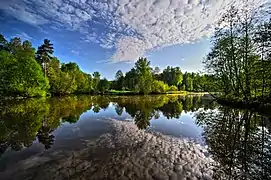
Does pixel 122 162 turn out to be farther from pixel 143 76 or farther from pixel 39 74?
pixel 143 76

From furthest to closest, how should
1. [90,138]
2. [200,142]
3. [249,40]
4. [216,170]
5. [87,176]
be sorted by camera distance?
[249,40]
[90,138]
[200,142]
[216,170]
[87,176]

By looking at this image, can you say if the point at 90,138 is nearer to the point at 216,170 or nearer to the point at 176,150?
the point at 176,150

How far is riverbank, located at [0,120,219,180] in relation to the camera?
515 centimetres

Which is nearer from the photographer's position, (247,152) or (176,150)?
(247,152)

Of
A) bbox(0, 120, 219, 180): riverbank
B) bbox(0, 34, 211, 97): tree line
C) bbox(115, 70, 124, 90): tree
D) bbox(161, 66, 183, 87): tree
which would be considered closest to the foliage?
bbox(0, 34, 211, 97): tree line

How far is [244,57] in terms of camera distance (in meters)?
24.8

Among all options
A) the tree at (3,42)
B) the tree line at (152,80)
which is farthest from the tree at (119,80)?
the tree at (3,42)

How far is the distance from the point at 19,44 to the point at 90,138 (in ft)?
181

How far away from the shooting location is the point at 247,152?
7.07 meters

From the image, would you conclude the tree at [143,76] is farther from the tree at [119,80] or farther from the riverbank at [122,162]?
the riverbank at [122,162]

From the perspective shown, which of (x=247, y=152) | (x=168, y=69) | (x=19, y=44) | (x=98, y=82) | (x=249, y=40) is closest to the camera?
(x=247, y=152)

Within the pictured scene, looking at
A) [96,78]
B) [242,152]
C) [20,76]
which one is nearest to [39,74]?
[20,76]

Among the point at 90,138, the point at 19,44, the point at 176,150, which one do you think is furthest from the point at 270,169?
the point at 19,44

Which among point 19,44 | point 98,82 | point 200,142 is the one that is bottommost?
point 200,142
